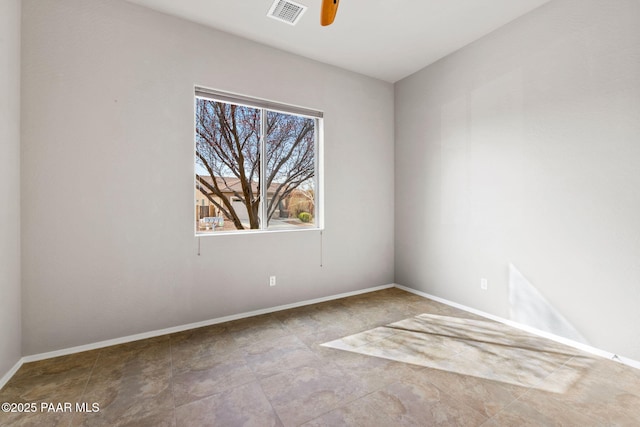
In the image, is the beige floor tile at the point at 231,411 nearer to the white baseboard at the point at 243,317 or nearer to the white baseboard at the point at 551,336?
the white baseboard at the point at 243,317

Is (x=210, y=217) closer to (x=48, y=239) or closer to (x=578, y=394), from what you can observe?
(x=48, y=239)

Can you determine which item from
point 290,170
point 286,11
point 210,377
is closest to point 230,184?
point 290,170

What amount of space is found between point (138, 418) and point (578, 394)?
2.66 metres

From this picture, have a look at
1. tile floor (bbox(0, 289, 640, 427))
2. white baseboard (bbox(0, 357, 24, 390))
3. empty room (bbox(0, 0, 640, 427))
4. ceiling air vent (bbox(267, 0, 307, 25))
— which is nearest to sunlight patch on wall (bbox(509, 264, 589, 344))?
empty room (bbox(0, 0, 640, 427))

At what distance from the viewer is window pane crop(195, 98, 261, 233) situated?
3.03 metres

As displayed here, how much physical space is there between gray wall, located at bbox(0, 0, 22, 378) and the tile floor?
11.4 inches

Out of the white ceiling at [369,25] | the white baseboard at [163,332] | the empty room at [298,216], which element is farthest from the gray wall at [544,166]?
the white baseboard at [163,332]

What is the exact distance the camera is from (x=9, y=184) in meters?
2.00

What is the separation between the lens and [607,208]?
2.26 meters

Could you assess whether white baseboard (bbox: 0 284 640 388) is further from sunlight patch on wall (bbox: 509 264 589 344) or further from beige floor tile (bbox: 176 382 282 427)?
beige floor tile (bbox: 176 382 282 427)

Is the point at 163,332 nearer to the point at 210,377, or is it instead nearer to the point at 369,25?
the point at 210,377

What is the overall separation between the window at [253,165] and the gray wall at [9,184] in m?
1.28

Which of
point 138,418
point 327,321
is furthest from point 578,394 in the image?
point 138,418

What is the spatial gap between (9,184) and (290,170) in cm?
239
